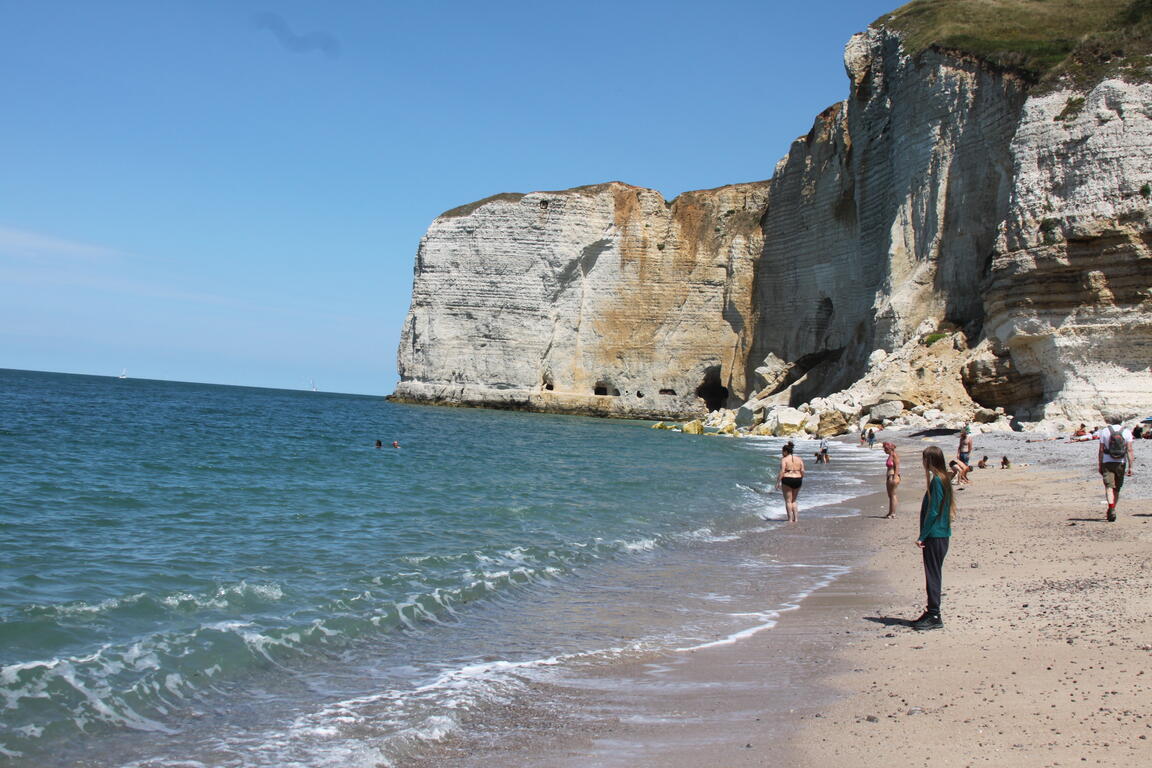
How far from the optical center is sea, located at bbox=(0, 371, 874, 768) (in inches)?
178

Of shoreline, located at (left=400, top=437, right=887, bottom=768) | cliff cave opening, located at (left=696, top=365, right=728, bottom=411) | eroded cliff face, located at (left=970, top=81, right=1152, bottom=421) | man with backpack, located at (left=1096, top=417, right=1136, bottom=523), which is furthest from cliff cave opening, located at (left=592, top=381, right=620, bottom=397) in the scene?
shoreline, located at (left=400, top=437, right=887, bottom=768)

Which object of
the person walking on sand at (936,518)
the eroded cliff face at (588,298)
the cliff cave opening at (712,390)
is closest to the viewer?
the person walking on sand at (936,518)

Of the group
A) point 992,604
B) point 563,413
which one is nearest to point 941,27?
point 563,413

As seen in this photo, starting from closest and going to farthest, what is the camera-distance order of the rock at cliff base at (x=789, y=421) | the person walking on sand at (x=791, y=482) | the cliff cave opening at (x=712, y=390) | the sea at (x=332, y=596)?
the sea at (x=332, y=596), the person walking on sand at (x=791, y=482), the rock at cliff base at (x=789, y=421), the cliff cave opening at (x=712, y=390)

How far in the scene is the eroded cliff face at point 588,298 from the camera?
169 ft

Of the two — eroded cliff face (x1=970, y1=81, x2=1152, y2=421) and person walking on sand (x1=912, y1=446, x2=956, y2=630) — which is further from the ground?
eroded cliff face (x1=970, y1=81, x2=1152, y2=421)

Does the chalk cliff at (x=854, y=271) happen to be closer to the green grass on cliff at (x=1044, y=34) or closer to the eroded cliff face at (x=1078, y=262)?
the eroded cliff face at (x=1078, y=262)

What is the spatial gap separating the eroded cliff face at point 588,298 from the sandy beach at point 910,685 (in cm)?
4371

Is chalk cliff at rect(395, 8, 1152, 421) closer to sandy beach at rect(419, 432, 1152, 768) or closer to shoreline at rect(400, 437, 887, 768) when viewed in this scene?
sandy beach at rect(419, 432, 1152, 768)

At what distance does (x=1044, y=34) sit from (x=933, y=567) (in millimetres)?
29222

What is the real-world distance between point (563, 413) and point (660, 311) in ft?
26.3

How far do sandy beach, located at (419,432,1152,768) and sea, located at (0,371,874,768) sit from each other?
1.52 feet

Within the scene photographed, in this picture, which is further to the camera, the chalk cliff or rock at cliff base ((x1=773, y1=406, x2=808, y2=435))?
rock at cliff base ((x1=773, y1=406, x2=808, y2=435))

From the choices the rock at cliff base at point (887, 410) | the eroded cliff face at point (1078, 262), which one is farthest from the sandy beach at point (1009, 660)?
the rock at cliff base at point (887, 410)
